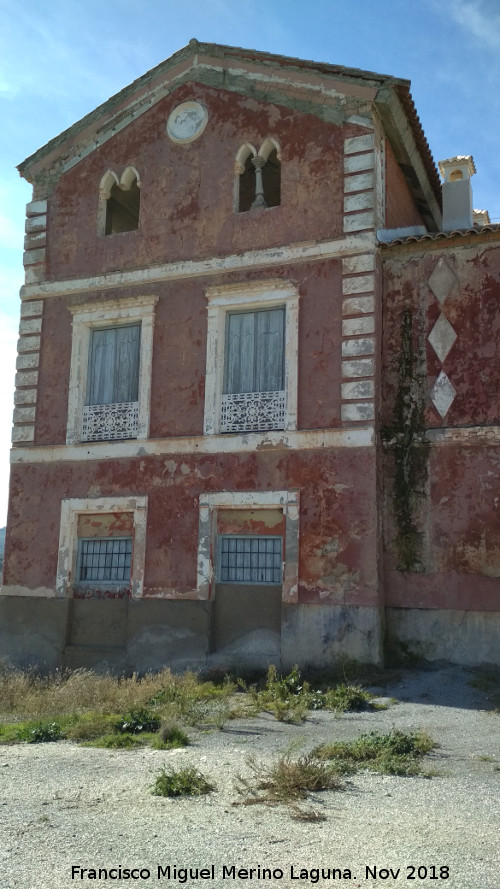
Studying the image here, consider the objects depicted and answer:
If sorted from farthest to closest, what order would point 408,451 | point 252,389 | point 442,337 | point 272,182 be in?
point 272,182, point 252,389, point 442,337, point 408,451

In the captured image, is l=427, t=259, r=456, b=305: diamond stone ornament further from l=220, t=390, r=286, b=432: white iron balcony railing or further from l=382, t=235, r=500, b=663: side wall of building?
l=220, t=390, r=286, b=432: white iron balcony railing

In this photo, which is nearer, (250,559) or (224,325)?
(250,559)

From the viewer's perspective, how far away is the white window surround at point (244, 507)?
13516 millimetres

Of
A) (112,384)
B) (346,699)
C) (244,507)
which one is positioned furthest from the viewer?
(112,384)

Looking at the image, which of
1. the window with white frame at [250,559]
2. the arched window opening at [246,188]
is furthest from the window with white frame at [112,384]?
the arched window opening at [246,188]

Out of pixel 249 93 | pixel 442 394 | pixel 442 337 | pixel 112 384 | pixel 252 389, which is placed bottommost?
pixel 442 394

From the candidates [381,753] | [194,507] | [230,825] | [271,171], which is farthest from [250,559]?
[230,825]

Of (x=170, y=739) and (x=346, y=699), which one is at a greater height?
(x=346, y=699)

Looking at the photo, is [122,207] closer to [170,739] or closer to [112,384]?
[112,384]

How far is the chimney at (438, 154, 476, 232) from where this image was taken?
54.2 ft

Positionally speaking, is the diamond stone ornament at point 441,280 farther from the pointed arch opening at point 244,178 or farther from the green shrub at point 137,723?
the green shrub at point 137,723

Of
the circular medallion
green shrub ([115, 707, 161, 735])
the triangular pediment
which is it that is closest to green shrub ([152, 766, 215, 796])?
green shrub ([115, 707, 161, 735])

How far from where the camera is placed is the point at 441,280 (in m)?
14.0

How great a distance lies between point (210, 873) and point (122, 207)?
1534 cm
